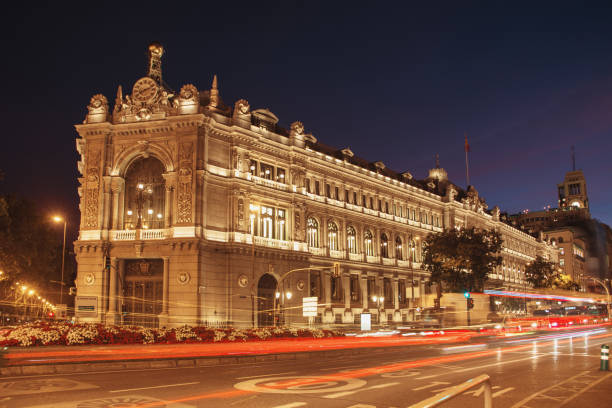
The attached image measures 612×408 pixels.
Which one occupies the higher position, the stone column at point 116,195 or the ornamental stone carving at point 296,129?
the ornamental stone carving at point 296,129

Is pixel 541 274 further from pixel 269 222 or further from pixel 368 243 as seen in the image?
pixel 269 222

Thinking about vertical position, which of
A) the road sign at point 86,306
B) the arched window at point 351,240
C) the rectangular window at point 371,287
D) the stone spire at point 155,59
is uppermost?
the stone spire at point 155,59

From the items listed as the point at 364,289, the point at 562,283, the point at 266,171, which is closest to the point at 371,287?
the point at 364,289

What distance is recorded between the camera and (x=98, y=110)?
4997 centimetres

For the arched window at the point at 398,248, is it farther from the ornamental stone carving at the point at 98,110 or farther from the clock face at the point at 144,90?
the ornamental stone carving at the point at 98,110

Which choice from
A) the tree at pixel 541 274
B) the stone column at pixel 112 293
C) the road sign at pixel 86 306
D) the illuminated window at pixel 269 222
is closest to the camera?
the road sign at pixel 86 306

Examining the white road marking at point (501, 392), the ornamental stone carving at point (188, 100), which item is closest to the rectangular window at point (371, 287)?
the ornamental stone carving at point (188, 100)

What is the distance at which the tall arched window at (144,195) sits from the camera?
159ft

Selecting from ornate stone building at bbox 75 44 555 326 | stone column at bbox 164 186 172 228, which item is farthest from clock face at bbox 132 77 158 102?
stone column at bbox 164 186 172 228

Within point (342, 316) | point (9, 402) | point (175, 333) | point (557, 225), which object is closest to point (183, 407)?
point (9, 402)

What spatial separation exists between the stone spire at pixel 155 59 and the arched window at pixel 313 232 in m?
22.1

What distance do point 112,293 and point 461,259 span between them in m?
39.0

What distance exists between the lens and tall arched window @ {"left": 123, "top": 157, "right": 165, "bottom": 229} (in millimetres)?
48531

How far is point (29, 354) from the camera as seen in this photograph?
22750 mm
